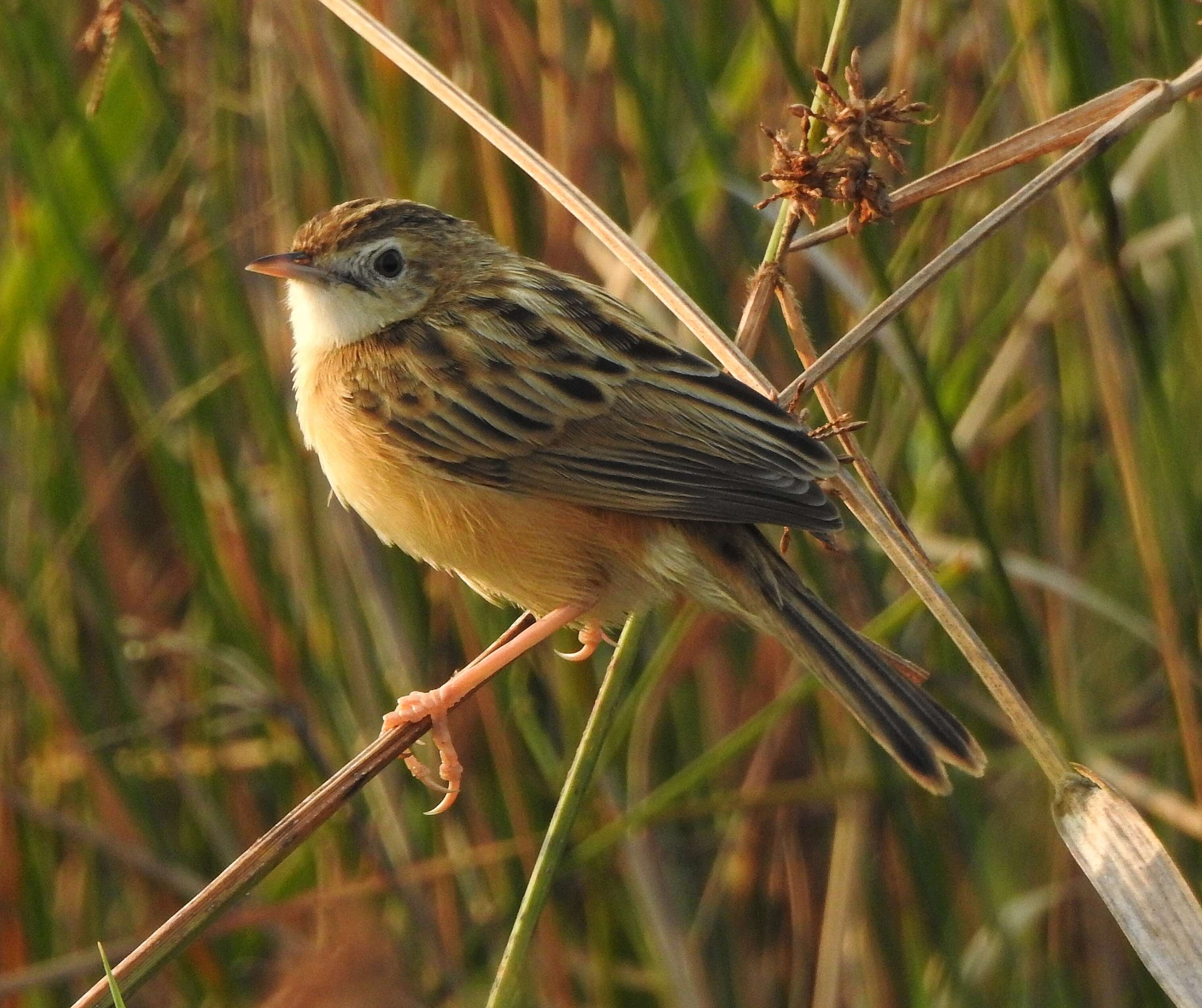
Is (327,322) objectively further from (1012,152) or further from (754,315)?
(1012,152)

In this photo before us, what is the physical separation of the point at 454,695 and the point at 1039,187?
1.54 meters

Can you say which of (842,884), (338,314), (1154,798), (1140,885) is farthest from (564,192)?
(1154,798)

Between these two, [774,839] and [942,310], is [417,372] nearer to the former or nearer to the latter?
[942,310]

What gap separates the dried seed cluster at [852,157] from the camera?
2.56 meters

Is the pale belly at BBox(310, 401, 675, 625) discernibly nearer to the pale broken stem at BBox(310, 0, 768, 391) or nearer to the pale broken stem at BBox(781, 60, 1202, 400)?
the pale broken stem at BBox(310, 0, 768, 391)

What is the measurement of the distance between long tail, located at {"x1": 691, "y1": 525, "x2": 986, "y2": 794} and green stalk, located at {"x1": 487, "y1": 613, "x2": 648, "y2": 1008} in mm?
445

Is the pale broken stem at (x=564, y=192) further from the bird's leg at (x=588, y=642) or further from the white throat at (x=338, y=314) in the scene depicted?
the bird's leg at (x=588, y=642)

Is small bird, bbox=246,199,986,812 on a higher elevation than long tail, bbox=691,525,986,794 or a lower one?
higher

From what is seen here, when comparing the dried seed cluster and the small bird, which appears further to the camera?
the small bird

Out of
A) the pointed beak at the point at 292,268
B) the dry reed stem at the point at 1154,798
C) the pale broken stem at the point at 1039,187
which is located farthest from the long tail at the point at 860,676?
the dry reed stem at the point at 1154,798

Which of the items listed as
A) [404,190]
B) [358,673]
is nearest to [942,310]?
[404,190]

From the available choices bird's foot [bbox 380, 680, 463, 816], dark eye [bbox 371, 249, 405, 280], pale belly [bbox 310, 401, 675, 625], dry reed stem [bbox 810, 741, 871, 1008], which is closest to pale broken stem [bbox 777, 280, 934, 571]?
pale belly [bbox 310, 401, 675, 625]

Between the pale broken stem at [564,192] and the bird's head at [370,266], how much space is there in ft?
1.99

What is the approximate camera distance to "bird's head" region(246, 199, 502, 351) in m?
3.60
